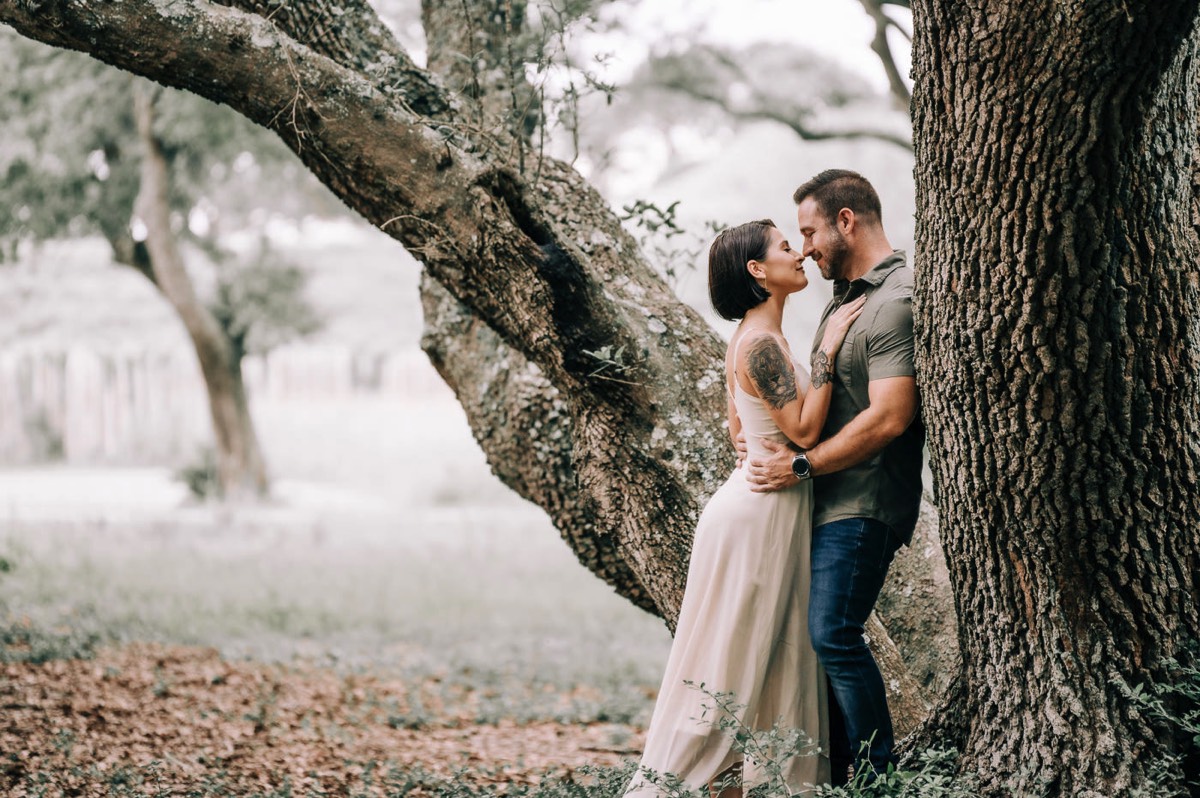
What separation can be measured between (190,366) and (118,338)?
1022 centimetres

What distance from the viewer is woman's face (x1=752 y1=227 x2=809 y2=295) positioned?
3.92m

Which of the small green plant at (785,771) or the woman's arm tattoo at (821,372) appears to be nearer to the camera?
the small green plant at (785,771)

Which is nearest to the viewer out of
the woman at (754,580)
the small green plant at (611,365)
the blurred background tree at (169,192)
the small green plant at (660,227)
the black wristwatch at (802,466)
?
the black wristwatch at (802,466)

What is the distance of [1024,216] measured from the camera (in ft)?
10.2

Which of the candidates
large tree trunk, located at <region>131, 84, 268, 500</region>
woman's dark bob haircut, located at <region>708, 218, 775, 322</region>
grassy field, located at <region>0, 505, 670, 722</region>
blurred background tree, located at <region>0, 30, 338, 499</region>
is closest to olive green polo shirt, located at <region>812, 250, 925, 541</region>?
woman's dark bob haircut, located at <region>708, 218, 775, 322</region>

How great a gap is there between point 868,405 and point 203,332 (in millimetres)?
14355

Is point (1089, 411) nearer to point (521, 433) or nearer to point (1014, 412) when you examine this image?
point (1014, 412)

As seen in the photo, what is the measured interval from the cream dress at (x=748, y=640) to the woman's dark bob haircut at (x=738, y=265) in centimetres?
29

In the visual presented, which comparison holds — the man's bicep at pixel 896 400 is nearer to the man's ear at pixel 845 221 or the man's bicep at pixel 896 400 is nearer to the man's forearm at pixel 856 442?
the man's forearm at pixel 856 442

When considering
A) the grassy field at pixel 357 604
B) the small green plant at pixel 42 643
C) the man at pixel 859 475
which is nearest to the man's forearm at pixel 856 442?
the man at pixel 859 475

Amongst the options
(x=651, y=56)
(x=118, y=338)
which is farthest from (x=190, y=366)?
(x=651, y=56)

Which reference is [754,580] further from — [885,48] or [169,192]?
[169,192]

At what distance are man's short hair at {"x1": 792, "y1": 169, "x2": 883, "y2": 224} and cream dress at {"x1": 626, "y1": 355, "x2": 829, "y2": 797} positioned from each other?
706mm

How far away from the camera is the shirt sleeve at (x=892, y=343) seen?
3678 mm
